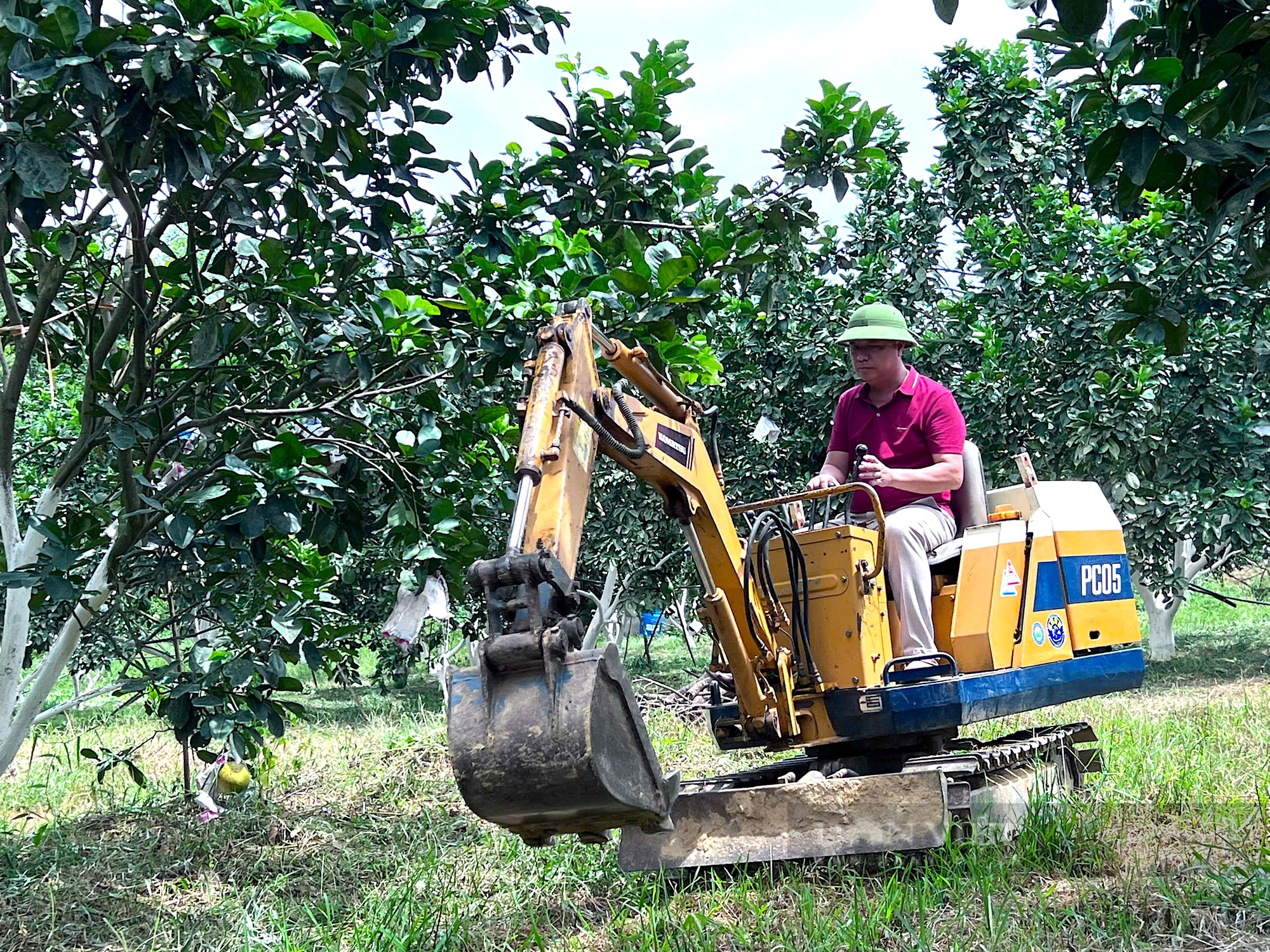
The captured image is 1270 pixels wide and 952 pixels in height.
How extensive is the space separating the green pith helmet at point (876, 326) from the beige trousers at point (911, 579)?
86cm

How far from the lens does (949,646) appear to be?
6.10 m

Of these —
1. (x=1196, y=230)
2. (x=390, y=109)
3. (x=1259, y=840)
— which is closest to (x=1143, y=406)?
(x=1196, y=230)

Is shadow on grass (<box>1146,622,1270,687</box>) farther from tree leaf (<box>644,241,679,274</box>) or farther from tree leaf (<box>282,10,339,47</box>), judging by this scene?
tree leaf (<box>282,10,339,47</box>)

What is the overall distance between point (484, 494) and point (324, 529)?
871 mm

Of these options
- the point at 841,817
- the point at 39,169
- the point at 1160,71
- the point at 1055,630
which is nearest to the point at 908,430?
the point at 1055,630

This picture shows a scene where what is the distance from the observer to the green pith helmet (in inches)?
242

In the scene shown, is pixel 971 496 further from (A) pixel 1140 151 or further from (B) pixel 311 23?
(B) pixel 311 23

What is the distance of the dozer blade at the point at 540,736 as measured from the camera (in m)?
3.71

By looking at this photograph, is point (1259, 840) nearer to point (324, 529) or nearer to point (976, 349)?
point (324, 529)

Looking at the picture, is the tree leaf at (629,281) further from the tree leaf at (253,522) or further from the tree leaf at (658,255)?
the tree leaf at (253,522)

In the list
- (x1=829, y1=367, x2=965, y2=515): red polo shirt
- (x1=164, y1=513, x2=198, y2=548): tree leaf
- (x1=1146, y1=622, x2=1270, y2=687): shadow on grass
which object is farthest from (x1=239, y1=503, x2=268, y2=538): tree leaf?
(x1=1146, y1=622, x2=1270, y2=687): shadow on grass

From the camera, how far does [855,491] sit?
6047 mm

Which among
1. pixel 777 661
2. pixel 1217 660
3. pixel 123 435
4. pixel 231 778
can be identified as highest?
pixel 123 435

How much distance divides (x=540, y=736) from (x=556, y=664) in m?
0.21
